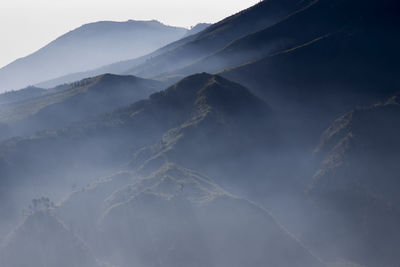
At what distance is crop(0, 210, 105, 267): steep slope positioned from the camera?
10464 cm

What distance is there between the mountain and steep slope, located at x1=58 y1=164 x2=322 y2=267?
36827mm

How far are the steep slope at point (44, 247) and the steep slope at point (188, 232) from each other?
14.5 meters

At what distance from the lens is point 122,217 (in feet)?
411

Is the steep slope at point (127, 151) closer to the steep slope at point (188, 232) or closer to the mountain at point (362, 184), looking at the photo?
the mountain at point (362, 184)

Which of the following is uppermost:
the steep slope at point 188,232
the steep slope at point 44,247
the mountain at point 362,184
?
the steep slope at point 44,247

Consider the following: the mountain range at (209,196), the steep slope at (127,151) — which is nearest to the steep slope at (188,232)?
the mountain range at (209,196)

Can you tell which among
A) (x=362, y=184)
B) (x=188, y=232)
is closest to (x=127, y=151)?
(x=188, y=232)

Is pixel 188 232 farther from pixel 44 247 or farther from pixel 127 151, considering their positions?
pixel 127 151

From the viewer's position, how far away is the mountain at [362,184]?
487ft

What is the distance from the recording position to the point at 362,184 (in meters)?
164

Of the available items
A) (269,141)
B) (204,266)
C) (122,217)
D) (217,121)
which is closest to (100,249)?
(122,217)

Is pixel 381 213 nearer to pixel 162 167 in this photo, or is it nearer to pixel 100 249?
pixel 162 167

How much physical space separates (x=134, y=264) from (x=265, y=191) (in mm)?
72501

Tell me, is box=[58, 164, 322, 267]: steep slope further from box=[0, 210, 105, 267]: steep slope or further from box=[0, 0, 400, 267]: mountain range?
box=[0, 210, 105, 267]: steep slope
